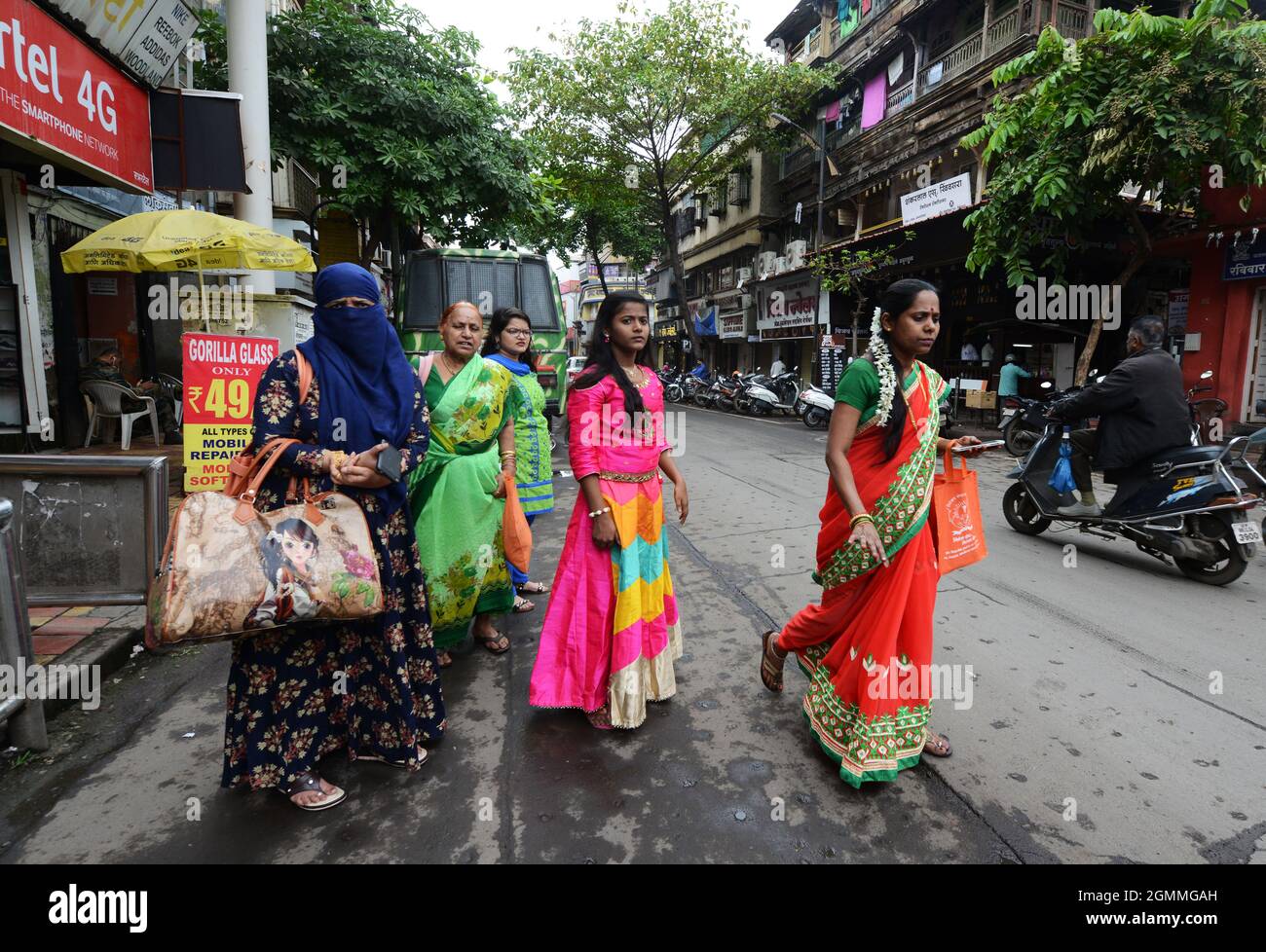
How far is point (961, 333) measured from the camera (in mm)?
16406

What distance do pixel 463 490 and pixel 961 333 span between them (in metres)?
16.1

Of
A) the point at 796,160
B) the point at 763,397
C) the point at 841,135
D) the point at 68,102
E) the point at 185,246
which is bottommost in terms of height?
the point at 763,397

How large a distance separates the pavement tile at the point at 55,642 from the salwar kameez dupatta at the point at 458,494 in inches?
66.5

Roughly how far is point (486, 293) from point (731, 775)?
317 inches

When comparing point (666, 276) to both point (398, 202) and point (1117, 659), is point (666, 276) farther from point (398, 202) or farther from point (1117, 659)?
point (1117, 659)

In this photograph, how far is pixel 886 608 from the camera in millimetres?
A: 2305

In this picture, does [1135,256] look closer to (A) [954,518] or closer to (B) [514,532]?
(A) [954,518]

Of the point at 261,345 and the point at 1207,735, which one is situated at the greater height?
the point at 261,345

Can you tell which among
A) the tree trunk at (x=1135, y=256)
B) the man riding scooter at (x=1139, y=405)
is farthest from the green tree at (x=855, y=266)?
the man riding scooter at (x=1139, y=405)

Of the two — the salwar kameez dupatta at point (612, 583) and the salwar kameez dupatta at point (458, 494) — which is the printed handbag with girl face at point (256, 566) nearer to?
the salwar kameez dupatta at point (612, 583)

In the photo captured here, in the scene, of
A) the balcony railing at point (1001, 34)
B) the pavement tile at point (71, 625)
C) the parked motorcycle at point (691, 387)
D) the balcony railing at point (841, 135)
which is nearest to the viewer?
the pavement tile at point (71, 625)

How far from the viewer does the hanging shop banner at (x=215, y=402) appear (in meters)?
4.74

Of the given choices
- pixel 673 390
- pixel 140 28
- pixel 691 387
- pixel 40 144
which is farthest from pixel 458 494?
pixel 673 390
